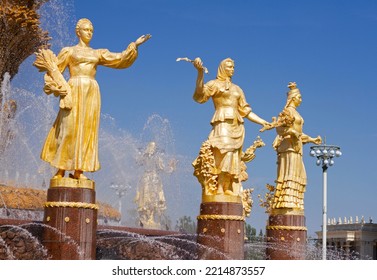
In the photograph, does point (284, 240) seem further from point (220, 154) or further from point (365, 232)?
point (365, 232)

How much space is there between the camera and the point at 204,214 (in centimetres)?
1312

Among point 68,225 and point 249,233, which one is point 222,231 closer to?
point 68,225

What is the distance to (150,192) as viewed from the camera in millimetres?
25766

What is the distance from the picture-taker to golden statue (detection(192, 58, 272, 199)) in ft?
43.2

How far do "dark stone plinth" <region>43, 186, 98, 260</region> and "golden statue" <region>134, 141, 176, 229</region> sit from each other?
46.5 ft

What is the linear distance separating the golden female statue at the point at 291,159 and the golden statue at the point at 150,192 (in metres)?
8.37

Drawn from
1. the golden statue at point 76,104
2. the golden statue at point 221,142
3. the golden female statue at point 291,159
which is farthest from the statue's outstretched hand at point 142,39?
the golden female statue at point 291,159

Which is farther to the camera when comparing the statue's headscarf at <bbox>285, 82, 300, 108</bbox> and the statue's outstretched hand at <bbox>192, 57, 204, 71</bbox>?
the statue's headscarf at <bbox>285, 82, 300, 108</bbox>

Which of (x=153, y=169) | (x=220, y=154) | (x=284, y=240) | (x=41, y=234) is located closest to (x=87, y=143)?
(x=41, y=234)

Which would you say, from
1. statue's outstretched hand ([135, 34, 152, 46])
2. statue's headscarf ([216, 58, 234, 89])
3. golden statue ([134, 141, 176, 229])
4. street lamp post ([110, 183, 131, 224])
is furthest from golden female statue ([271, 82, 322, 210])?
golden statue ([134, 141, 176, 229])

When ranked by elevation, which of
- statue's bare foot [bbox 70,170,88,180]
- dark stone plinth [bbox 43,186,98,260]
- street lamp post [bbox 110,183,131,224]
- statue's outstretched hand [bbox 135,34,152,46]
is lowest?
dark stone plinth [bbox 43,186,98,260]

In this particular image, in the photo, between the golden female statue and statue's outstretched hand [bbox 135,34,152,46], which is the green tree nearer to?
the golden female statue

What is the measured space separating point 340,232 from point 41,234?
46886 mm

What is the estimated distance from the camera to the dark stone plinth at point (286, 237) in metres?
16.2
